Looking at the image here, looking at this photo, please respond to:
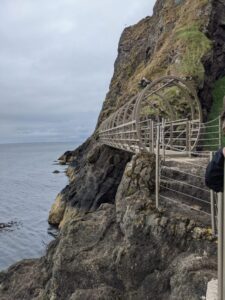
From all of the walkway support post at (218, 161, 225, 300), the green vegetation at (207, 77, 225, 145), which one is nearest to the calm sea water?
the green vegetation at (207, 77, 225, 145)

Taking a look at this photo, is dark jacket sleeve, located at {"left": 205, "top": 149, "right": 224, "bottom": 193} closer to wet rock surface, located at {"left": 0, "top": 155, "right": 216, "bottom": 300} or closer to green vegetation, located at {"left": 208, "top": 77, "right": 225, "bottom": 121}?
wet rock surface, located at {"left": 0, "top": 155, "right": 216, "bottom": 300}

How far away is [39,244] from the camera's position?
109 feet

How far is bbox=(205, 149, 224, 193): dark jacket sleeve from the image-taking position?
3.86 m

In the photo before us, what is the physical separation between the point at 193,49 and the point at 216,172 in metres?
30.1

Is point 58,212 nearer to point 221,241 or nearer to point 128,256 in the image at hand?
point 128,256

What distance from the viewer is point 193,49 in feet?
107

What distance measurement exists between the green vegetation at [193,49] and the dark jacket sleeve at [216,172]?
87.3 ft

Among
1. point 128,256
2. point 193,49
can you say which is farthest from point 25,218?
point 128,256

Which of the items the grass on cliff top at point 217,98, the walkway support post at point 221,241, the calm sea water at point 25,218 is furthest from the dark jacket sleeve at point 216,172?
the grass on cliff top at point 217,98

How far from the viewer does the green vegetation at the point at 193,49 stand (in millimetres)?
30172

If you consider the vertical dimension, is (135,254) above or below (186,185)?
below

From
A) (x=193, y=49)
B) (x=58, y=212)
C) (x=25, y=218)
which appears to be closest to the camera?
(x=193, y=49)

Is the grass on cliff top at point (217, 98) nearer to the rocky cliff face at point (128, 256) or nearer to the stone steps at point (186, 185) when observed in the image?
the rocky cliff face at point (128, 256)

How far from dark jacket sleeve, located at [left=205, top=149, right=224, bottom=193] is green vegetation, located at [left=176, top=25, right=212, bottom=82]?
87.3 ft
